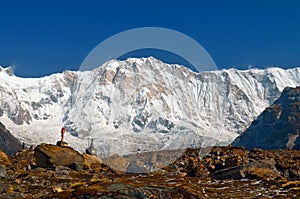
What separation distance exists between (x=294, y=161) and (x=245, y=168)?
45.3 ft

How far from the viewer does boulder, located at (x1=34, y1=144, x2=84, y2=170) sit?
54.4 meters

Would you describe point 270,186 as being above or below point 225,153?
below

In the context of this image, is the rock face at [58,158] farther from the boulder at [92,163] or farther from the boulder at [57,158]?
the boulder at [92,163]

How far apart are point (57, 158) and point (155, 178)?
14054 mm

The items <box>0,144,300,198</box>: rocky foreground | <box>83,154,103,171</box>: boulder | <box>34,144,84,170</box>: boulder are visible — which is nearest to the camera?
<box>0,144,300,198</box>: rocky foreground

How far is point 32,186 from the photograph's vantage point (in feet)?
129

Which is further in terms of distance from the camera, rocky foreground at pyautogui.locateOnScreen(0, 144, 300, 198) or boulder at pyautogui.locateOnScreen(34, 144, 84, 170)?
boulder at pyautogui.locateOnScreen(34, 144, 84, 170)

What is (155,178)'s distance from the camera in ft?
155

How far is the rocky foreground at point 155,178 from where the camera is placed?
26609 millimetres

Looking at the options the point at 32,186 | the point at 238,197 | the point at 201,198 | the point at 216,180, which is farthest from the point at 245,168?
the point at 32,186

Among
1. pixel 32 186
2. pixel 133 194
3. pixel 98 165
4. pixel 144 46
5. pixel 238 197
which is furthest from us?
pixel 98 165

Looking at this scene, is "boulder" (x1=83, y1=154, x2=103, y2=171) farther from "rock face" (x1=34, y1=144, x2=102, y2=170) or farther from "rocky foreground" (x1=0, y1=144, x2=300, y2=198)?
"rock face" (x1=34, y1=144, x2=102, y2=170)

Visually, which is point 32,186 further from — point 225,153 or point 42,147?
point 225,153

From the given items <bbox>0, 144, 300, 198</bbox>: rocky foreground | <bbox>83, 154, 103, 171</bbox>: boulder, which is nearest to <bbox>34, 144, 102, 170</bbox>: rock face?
<bbox>0, 144, 300, 198</bbox>: rocky foreground
